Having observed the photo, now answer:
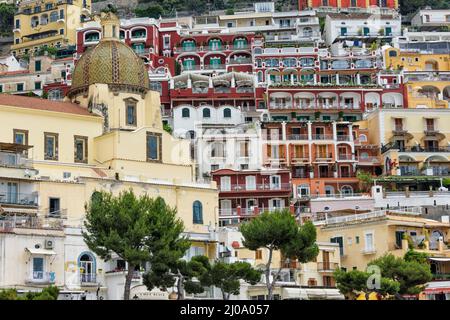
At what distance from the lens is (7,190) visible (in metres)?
52.5

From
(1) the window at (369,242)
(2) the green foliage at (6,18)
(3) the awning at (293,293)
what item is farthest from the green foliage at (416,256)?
(2) the green foliage at (6,18)

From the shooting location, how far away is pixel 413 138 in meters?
87.9

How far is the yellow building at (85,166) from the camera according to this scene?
48531mm

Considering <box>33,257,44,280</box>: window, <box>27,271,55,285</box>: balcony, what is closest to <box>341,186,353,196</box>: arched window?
<box>27,271,55,285</box>: balcony

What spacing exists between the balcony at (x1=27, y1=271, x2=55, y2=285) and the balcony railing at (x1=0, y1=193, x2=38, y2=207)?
6.33m

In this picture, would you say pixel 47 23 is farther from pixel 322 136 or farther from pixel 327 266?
pixel 327 266

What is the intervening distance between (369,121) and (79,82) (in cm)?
3365

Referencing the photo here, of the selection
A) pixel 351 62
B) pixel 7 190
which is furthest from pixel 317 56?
pixel 7 190

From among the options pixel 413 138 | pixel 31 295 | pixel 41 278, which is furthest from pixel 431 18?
pixel 31 295

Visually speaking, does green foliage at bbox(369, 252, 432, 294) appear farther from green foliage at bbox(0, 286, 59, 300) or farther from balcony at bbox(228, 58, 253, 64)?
balcony at bbox(228, 58, 253, 64)

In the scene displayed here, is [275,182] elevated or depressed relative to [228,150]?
depressed

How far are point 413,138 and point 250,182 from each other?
61.0ft

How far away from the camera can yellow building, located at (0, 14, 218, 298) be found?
4853 cm
